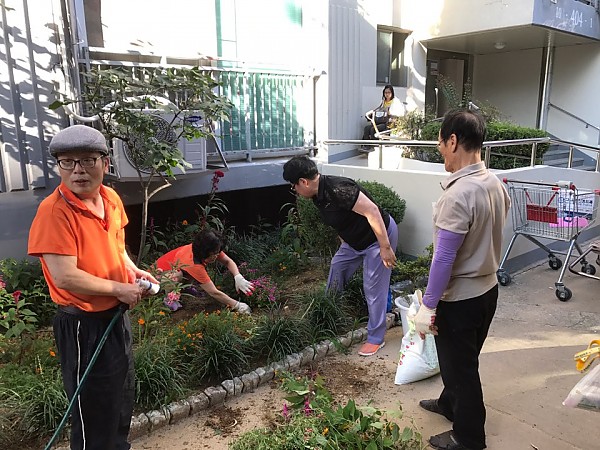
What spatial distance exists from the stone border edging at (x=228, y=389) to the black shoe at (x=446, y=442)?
1248 millimetres

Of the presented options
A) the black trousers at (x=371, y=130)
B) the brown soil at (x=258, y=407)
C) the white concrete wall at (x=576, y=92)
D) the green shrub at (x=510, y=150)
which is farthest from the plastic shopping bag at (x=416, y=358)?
the white concrete wall at (x=576, y=92)

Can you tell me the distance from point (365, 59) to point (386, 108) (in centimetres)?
98

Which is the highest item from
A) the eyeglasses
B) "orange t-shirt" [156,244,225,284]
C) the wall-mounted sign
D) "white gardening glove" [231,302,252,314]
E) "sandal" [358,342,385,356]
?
the wall-mounted sign

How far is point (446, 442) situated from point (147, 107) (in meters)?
3.82

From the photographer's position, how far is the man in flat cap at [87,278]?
1928mm

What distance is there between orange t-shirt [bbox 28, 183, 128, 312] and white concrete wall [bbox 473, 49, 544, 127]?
12564 mm

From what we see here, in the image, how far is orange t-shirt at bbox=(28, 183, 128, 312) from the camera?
1906mm

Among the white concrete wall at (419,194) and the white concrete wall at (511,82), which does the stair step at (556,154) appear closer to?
the white concrete wall at (511,82)

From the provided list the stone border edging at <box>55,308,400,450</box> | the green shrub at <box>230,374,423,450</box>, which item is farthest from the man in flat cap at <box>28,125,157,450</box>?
the green shrub at <box>230,374,423,450</box>

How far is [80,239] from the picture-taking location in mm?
2008

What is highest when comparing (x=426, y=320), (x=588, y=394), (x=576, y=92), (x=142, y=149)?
(x=576, y=92)

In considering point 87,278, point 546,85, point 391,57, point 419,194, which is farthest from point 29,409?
point 546,85

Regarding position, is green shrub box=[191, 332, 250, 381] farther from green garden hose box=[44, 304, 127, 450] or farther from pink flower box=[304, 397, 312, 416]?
green garden hose box=[44, 304, 127, 450]

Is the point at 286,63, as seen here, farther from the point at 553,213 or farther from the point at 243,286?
the point at 553,213
